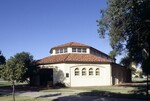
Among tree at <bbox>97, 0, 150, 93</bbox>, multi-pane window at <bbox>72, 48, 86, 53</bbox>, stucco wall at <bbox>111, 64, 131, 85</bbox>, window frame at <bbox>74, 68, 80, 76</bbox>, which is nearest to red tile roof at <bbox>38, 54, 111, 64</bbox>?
window frame at <bbox>74, 68, 80, 76</bbox>

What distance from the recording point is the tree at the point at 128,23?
21047mm

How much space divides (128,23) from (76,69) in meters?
20.8

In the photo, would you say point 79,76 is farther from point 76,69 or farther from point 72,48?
point 72,48

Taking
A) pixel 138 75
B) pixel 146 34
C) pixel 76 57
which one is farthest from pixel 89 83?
pixel 138 75

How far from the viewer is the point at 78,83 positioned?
137 ft

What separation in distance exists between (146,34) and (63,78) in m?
21.1

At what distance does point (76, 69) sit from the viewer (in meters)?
42.4

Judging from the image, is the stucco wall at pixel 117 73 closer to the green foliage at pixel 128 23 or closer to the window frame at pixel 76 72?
the window frame at pixel 76 72

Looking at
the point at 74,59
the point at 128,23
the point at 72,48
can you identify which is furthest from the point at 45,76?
the point at 128,23

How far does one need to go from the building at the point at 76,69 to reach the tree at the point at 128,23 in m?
15.8

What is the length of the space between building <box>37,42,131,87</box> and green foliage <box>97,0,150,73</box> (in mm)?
15824

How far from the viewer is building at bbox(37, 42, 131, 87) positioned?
41.8 meters

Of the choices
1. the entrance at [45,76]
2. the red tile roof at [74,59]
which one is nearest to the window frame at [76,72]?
the red tile roof at [74,59]

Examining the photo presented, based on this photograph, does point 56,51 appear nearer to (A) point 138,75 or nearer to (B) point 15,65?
(B) point 15,65
